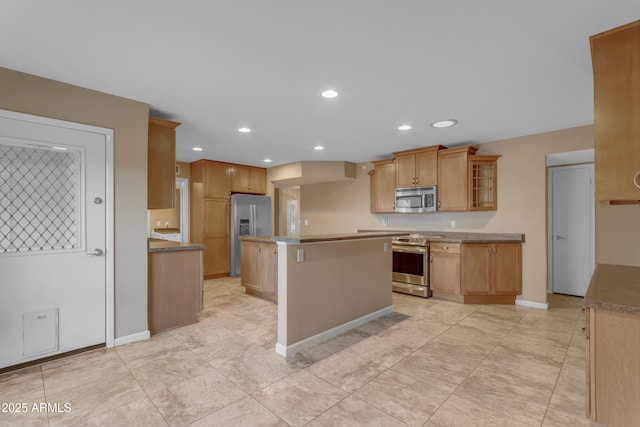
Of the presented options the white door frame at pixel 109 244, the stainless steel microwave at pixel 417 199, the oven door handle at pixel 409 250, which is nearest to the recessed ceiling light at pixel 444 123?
the stainless steel microwave at pixel 417 199

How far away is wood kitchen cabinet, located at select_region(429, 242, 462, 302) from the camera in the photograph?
4.31 metres

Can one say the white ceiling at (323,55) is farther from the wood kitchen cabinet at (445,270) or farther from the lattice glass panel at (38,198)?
the wood kitchen cabinet at (445,270)

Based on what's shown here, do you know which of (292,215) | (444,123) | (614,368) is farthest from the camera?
(292,215)

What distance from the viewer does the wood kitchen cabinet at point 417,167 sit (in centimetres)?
475

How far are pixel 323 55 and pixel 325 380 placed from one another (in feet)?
7.74

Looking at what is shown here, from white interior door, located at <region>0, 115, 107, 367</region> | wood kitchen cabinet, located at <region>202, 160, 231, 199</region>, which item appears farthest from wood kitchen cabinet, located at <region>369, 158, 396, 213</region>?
white interior door, located at <region>0, 115, 107, 367</region>

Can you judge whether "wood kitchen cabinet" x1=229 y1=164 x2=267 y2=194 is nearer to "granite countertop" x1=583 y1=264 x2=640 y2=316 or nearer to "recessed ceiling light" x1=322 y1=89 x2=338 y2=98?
"recessed ceiling light" x1=322 y1=89 x2=338 y2=98

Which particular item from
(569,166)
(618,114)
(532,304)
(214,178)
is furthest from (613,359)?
(214,178)

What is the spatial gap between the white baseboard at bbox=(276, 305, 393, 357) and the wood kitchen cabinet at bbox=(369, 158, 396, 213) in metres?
2.19

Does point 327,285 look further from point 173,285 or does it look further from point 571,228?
point 571,228

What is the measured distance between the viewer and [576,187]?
460 cm

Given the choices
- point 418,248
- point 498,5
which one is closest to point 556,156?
point 418,248

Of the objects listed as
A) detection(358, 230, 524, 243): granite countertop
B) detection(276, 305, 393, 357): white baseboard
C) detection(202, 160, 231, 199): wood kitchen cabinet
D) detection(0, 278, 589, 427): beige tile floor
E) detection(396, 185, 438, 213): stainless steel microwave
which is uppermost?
detection(202, 160, 231, 199): wood kitchen cabinet

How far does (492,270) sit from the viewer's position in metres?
4.19
